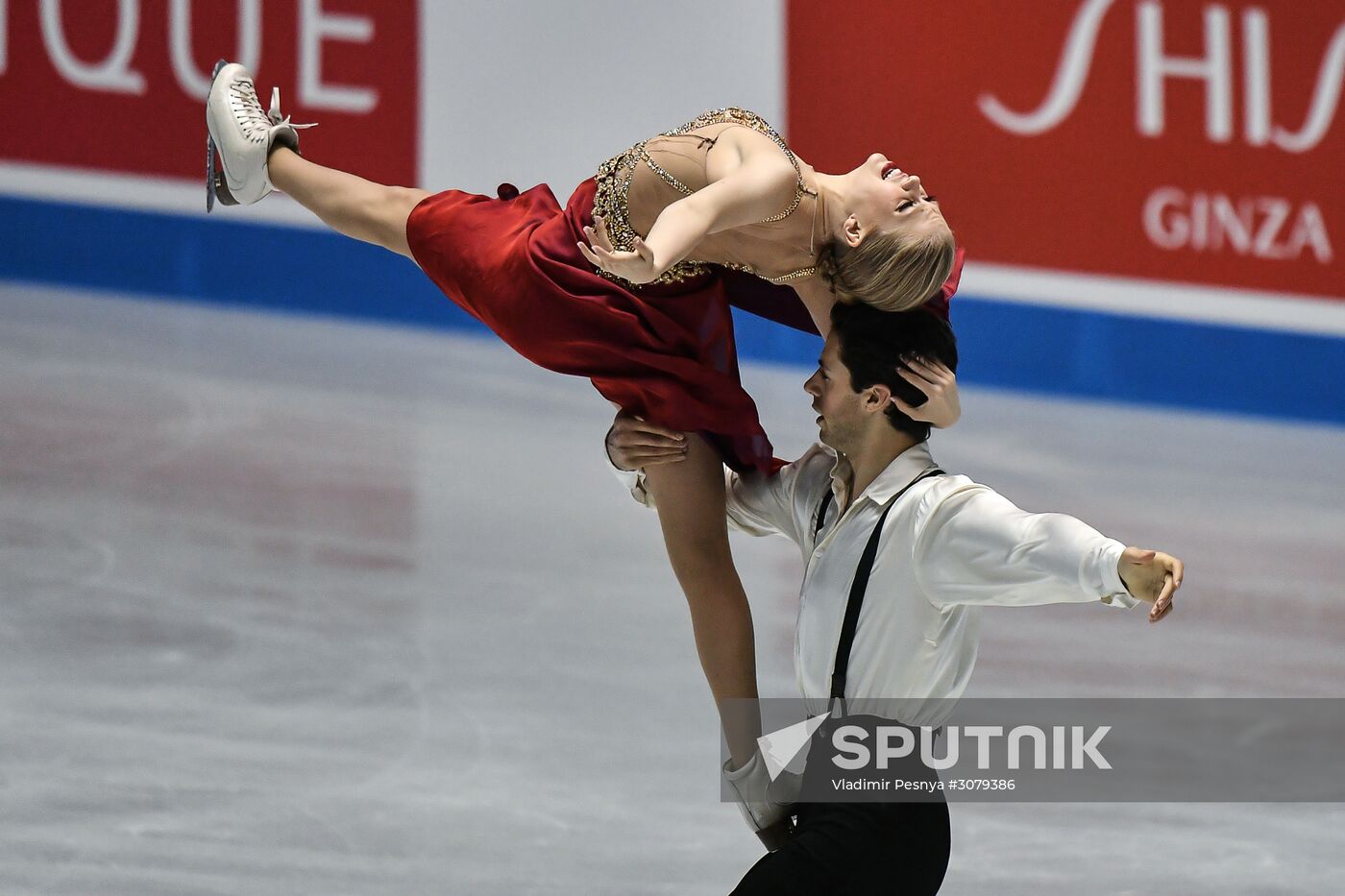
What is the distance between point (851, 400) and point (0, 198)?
6.01m

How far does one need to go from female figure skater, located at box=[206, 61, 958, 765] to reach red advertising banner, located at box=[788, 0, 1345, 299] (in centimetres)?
435

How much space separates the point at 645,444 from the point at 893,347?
0.52 metres

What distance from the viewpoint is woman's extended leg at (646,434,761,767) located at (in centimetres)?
336

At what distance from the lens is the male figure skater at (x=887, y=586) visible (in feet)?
9.30

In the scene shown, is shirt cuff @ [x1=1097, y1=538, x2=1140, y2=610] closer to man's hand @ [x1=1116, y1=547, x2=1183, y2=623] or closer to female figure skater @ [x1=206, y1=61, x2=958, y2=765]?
man's hand @ [x1=1116, y1=547, x2=1183, y2=623]

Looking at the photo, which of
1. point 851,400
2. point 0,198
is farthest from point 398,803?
point 0,198

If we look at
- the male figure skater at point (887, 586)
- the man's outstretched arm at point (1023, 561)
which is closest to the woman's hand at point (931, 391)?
the male figure skater at point (887, 586)

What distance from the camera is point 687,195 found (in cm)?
325

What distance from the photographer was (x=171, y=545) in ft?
18.4

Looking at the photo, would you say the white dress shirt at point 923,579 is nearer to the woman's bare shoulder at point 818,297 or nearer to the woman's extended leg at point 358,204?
the woman's bare shoulder at point 818,297

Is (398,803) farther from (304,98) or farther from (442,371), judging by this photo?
(304,98)

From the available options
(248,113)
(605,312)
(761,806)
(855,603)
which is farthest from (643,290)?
(248,113)

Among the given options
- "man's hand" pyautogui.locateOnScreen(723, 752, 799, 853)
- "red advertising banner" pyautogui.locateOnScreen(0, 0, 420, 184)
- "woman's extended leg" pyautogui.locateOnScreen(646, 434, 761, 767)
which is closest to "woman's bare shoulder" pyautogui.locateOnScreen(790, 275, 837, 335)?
"woman's extended leg" pyautogui.locateOnScreen(646, 434, 761, 767)

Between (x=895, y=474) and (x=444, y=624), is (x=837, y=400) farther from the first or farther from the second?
→ (x=444, y=624)
